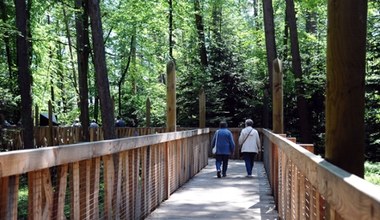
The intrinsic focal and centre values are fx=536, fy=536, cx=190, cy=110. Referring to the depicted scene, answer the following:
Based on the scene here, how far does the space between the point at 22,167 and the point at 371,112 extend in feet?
51.4

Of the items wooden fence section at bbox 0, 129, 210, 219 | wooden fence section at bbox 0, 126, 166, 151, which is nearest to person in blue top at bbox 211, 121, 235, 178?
wooden fence section at bbox 0, 129, 210, 219

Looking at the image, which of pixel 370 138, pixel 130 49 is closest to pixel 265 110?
pixel 370 138

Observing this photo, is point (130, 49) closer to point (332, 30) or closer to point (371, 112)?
point (371, 112)

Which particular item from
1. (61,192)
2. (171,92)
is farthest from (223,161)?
(61,192)

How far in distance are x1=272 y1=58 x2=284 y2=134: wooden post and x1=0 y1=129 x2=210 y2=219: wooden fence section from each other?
192 centimetres

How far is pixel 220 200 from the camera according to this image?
29.5 feet

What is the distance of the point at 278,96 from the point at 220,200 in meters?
2.60

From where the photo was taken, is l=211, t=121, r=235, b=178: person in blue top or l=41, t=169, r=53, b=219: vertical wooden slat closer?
l=41, t=169, r=53, b=219: vertical wooden slat

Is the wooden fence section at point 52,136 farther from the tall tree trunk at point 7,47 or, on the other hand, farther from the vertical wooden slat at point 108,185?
the vertical wooden slat at point 108,185

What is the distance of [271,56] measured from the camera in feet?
67.2

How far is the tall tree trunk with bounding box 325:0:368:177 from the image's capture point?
3.57 meters

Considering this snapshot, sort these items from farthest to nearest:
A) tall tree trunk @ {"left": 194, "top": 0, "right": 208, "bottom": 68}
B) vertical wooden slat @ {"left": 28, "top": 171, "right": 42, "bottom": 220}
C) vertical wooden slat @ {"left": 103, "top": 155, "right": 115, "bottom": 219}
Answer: tall tree trunk @ {"left": 194, "top": 0, "right": 208, "bottom": 68} < vertical wooden slat @ {"left": 103, "top": 155, "right": 115, "bottom": 219} < vertical wooden slat @ {"left": 28, "top": 171, "right": 42, "bottom": 220}

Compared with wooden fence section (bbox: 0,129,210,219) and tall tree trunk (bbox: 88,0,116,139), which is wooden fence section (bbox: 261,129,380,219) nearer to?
wooden fence section (bbox: 0,129,210,219)

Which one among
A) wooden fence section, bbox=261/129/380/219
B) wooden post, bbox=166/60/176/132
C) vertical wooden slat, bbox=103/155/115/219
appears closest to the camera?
wooden fence section, bbox=261/129/380/219
